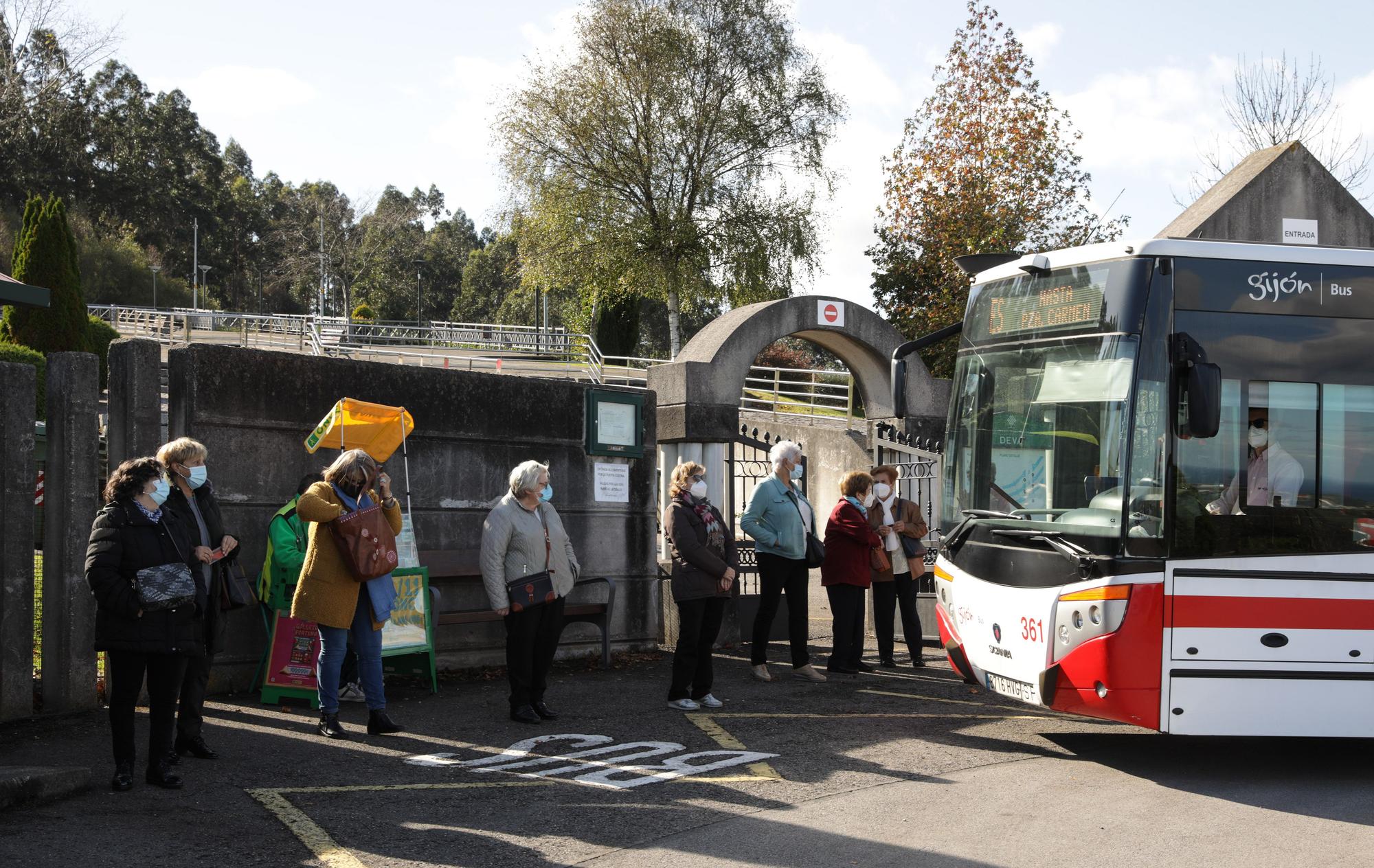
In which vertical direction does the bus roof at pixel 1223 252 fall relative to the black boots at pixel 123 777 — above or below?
above

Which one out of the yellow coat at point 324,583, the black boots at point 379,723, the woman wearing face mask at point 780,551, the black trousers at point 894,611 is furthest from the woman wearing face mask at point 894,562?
the yellow coat at point 324,583

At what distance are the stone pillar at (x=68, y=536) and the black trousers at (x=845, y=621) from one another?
559 cm

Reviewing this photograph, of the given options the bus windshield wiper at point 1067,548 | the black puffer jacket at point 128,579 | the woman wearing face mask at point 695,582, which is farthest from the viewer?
the woman wearing face mask at point 695,582

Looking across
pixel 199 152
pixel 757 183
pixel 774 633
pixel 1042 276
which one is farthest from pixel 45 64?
pixel 1042 276

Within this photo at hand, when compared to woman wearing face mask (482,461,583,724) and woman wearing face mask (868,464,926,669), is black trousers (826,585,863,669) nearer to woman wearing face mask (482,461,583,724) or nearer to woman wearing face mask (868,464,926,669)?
woman wearing face mask (868,464,926,669)

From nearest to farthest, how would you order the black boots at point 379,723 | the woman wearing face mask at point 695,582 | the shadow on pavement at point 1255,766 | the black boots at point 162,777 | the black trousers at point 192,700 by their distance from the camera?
the black boots at point 162,777, the shadow on pavement at point 1255,766, the black trousers at point 192,700, the black boots at point 379,723, the woman wearing face mask at point 695,582

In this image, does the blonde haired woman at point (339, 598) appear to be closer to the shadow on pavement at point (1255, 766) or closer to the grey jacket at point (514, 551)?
the grey jacket at point (514, 551)

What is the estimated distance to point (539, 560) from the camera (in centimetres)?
810

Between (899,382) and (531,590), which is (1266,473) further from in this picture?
(531,590)

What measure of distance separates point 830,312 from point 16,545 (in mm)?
8512

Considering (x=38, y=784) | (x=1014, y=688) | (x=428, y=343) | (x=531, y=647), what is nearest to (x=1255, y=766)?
(x=1014, y=688)

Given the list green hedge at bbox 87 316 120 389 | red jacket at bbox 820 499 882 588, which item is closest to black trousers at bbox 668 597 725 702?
red jacket at bbox 820 499 882 588

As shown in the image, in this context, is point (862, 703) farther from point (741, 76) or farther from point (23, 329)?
point (741, 76)

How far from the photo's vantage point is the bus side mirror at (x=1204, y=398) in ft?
21.1
